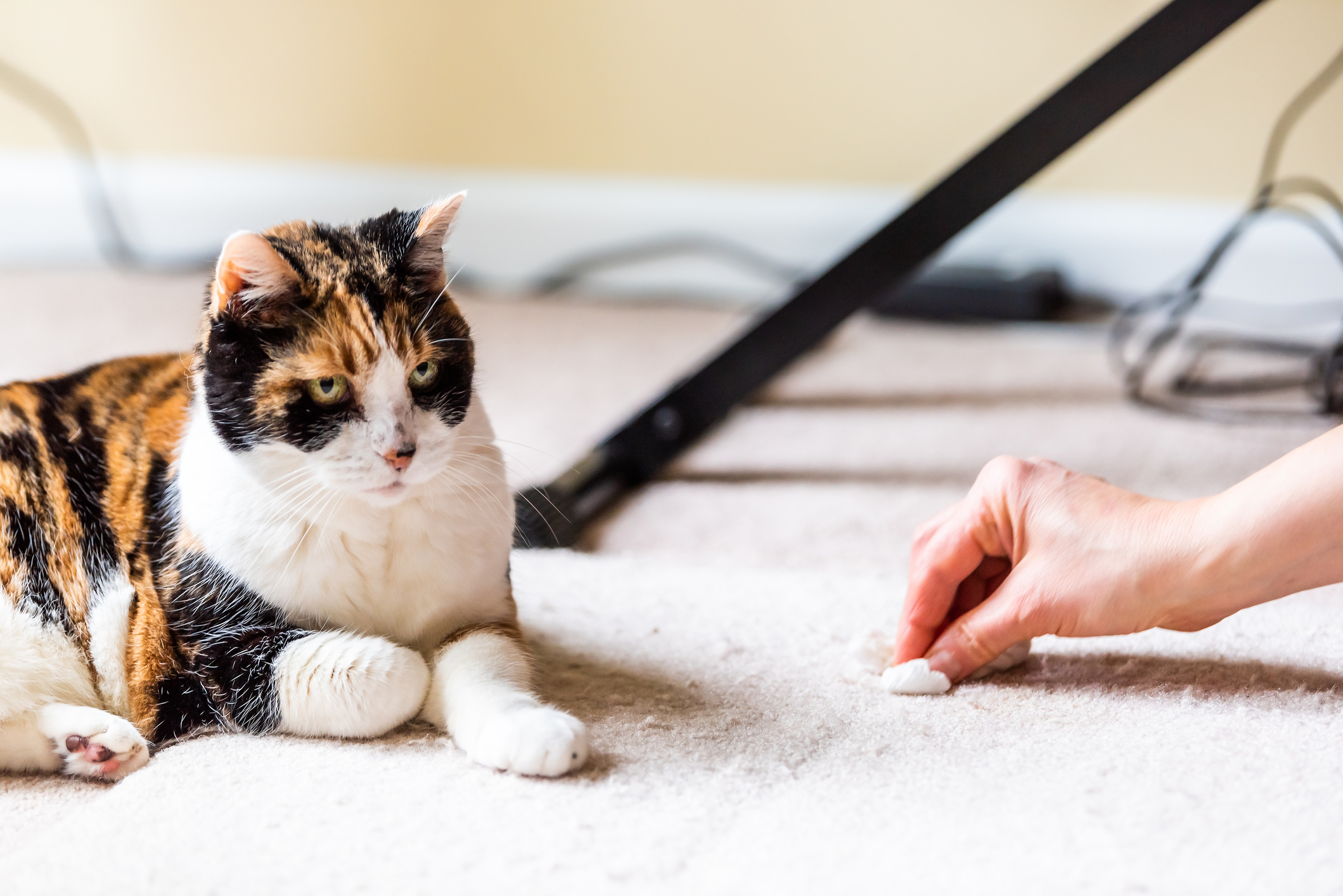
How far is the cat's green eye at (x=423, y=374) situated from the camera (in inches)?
31.3

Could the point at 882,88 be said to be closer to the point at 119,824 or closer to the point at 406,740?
the point at 406,740

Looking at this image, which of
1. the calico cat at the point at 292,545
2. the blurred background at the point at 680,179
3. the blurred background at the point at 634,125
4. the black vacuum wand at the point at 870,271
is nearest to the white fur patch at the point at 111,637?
the calico cat at the point at 292,545

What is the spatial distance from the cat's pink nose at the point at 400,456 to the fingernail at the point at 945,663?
1.41 feet

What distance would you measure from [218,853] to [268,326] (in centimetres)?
34

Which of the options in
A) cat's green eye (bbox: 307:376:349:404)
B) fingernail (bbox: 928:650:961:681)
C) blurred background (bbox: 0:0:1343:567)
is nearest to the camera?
cat's green eye (bbox: 307:376:349:404)

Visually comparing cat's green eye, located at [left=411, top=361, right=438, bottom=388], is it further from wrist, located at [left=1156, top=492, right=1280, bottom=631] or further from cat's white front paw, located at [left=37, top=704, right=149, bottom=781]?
wrist, located at [left=1156, top=492, right=1280, bottom=631]

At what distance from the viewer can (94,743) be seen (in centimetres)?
80

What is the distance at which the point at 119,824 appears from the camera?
0.72m

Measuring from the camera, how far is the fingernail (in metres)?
0.88

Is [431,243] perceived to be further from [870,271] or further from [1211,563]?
[870,271]

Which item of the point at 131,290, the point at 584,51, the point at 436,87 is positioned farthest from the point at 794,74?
the point at 131,290

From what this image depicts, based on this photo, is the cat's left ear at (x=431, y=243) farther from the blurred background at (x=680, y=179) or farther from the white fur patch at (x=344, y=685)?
the blurred background at (x=680, y=179)

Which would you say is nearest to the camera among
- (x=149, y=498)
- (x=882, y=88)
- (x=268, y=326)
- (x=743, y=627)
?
(x=268, y=326)

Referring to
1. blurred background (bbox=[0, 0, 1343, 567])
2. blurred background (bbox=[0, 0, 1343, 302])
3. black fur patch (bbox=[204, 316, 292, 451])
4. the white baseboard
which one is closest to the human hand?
black fur patch (bbox=[204, 316, 292, 451])
